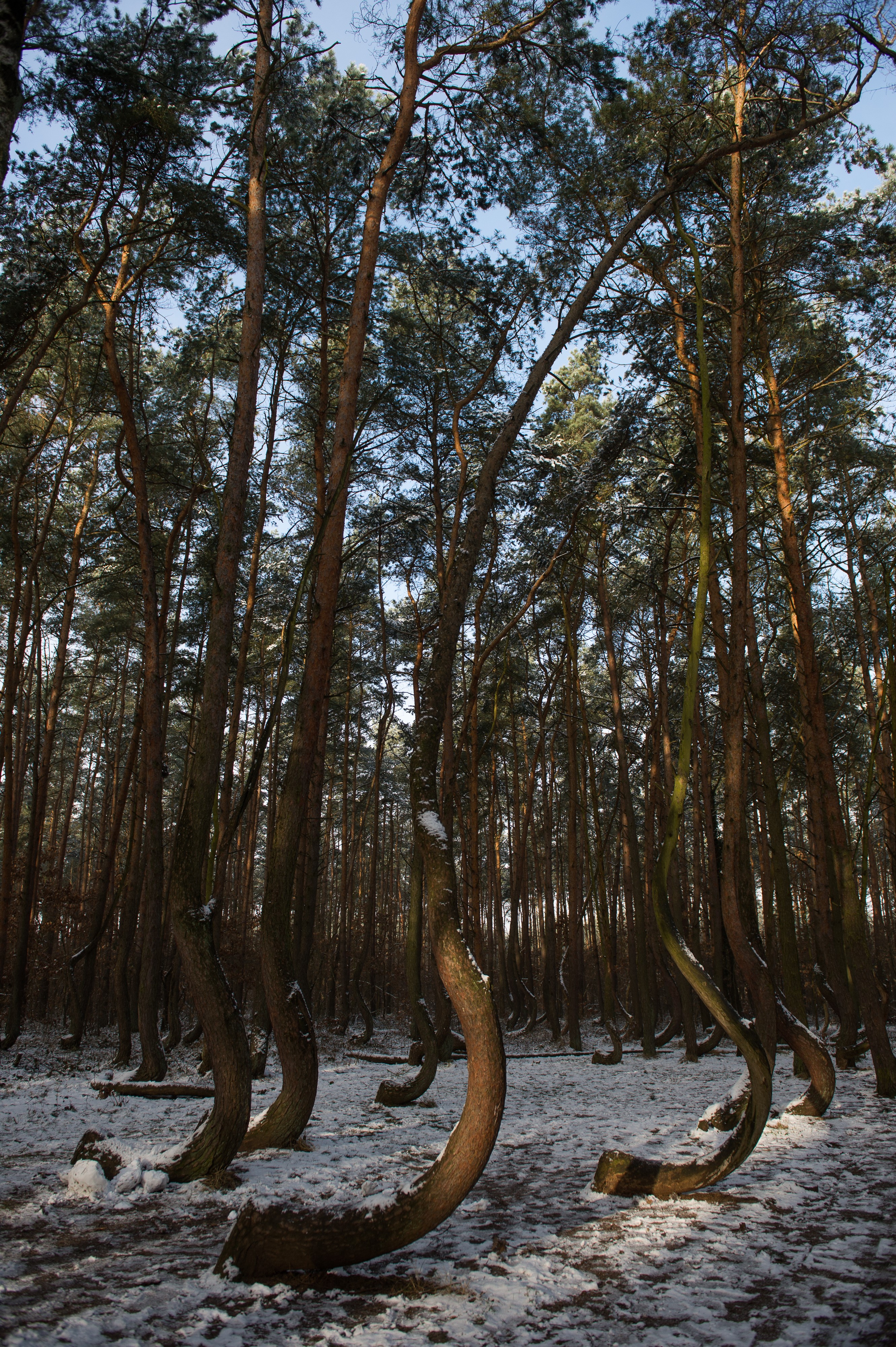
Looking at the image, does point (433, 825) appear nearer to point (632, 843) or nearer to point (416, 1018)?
point (416, 1018)

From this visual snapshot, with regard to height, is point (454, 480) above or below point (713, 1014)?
above

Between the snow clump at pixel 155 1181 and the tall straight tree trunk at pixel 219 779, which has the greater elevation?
the tall straight tree trunk at pixel 219 779

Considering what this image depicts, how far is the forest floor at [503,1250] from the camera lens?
256 cm

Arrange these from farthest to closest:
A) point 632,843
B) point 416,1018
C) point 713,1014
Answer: point 632,843, point 416,1018, point 713,1014

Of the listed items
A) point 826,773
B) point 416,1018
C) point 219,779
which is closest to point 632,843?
point 826,773

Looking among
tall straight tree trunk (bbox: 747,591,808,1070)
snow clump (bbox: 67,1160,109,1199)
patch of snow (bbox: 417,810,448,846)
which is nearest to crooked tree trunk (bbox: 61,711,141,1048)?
snow clump (bbox: 67,1160,109,1199)

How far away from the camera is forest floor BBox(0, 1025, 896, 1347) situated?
256 centimetres

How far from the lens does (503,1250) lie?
10.8 ft

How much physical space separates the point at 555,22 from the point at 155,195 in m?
4.83

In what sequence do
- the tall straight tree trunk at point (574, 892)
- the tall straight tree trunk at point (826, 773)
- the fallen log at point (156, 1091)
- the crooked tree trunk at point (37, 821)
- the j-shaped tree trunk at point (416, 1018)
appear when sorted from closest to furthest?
1. the tall straight tree trunk at point (826, 773)
2. the fallen log at point (156, 1091)
3. the j-shaped tree trunk at point (416, 1018)
4. the crooked tree trunk at point (37, 821)
5. the tall straight tree trunk at point (574, 892)

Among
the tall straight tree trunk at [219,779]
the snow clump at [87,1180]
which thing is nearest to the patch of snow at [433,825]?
the tall straight tree trunk at [219,779]

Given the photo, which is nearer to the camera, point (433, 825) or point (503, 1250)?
point (503, 1250)

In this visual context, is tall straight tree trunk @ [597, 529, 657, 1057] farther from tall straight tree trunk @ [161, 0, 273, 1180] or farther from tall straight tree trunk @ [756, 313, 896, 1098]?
tall straight tree trunk @ [161, 0, 273, 1180]

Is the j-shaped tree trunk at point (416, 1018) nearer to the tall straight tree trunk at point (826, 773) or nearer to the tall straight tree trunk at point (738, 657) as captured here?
the tall straight tree trunk at point (738, 657)
